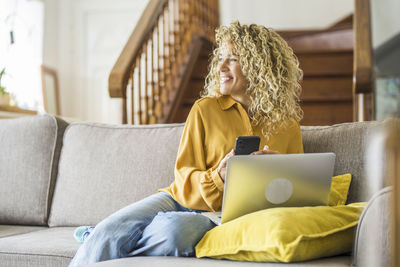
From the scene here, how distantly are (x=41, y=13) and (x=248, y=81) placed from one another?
3.57m

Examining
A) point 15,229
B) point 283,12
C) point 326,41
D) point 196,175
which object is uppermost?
point 283,12

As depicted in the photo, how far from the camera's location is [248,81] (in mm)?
1657

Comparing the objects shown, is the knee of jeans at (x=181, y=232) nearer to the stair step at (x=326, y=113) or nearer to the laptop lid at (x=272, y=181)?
the laptop lid at (x=272, y=181)

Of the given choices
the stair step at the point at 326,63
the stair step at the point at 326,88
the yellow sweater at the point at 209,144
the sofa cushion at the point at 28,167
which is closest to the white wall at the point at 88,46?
the stair step at the point at 326,63

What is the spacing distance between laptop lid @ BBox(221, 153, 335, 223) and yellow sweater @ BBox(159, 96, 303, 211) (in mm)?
235

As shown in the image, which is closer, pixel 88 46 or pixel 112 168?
pixel 112 168

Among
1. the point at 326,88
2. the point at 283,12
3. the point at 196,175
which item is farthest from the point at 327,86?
the point at 196,175

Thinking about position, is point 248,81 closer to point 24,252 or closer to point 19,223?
point 24,252

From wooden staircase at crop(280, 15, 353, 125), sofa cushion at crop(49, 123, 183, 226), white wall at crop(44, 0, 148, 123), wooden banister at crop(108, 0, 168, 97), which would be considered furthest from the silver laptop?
white wall at crop(44, 0, 148, 123)

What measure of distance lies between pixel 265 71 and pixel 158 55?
1601 mm

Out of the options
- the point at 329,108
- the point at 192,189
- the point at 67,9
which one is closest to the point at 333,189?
the point at 192,189

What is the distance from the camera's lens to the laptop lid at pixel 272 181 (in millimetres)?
1113

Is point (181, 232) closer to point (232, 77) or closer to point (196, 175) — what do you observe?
point (196, 175)

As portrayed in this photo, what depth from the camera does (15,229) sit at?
6.01 feet
